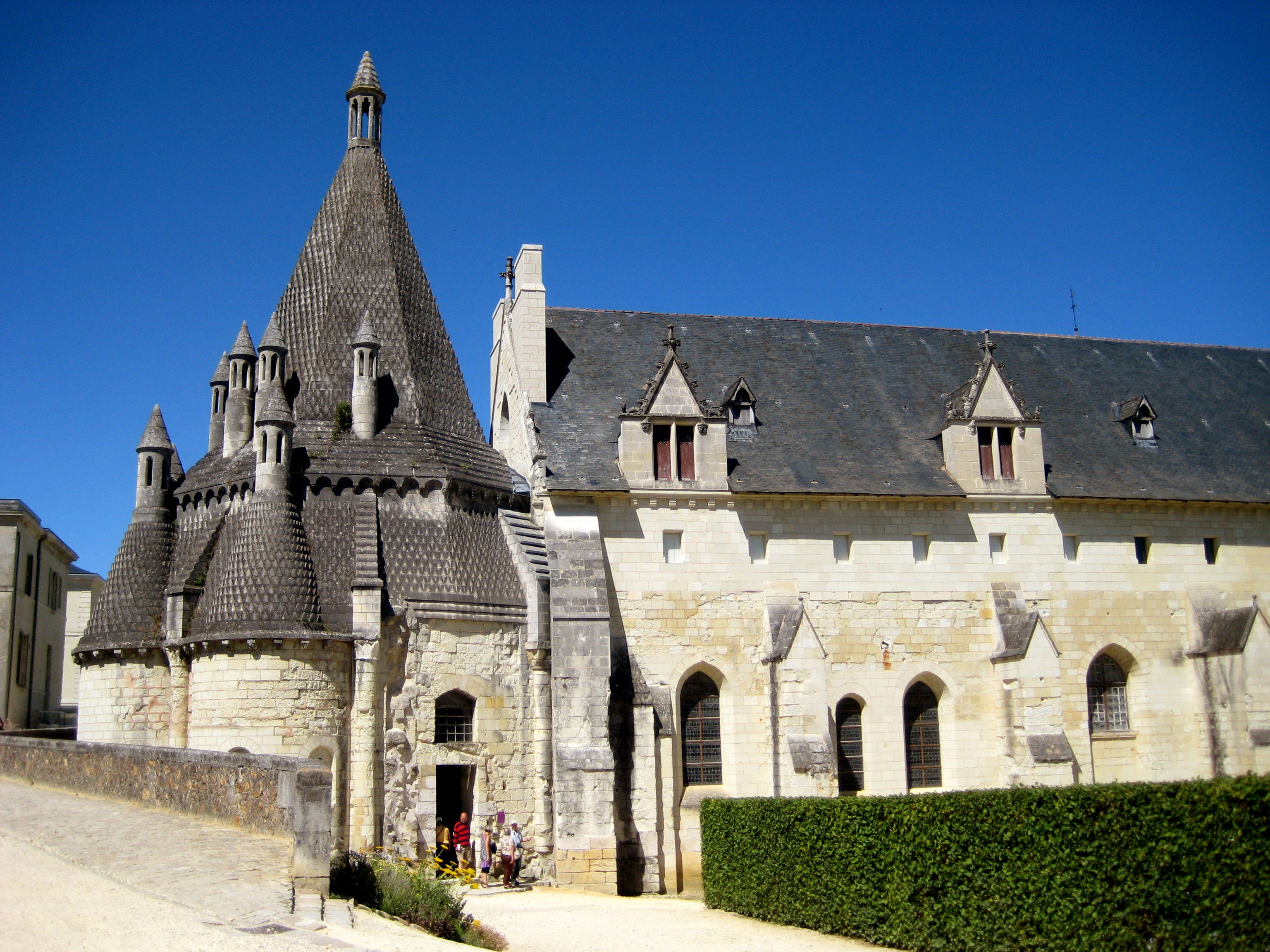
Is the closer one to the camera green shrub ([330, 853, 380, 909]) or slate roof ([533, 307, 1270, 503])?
green shrub ([330, 853, 380, 909])

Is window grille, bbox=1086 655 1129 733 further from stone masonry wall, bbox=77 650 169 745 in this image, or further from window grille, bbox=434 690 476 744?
stone masonry wall, bbox=77 650 169 745

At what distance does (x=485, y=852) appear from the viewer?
21.0 metres

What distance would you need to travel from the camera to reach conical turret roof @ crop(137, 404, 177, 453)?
24750mm

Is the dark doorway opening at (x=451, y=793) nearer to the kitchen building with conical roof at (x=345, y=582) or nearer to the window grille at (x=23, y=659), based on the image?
the kitchen building with conical roof at (x=345, y=582)

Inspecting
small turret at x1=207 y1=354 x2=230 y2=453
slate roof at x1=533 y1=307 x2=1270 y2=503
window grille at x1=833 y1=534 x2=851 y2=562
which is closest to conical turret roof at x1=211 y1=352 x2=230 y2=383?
small turret at x1=207 y1=354 x2=230 y2=453

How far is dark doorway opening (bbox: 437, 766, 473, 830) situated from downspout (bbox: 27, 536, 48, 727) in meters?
19.5

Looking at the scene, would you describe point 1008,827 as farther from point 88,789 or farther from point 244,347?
point 244,347

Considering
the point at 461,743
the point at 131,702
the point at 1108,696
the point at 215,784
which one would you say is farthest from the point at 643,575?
the point at 1108,696

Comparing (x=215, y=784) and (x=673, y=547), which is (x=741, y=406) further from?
(x=215, y=784)

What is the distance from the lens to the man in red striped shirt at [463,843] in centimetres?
2088

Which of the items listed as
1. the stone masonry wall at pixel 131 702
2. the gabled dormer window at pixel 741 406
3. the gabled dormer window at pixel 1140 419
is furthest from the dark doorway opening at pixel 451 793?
the gabled dormer window at pixel 1140 419

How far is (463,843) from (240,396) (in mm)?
10262

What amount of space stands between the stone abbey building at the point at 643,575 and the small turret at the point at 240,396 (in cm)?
7

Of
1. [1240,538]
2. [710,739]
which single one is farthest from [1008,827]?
[1240,538]
